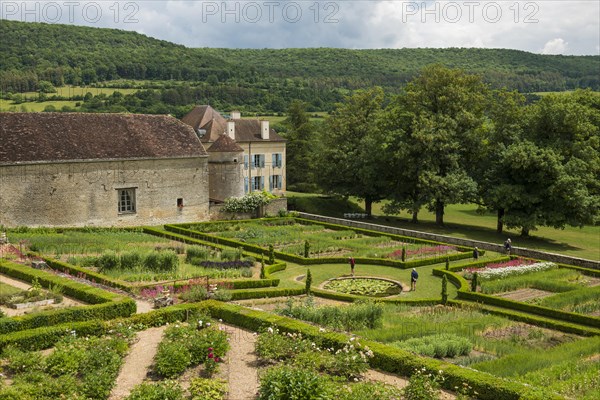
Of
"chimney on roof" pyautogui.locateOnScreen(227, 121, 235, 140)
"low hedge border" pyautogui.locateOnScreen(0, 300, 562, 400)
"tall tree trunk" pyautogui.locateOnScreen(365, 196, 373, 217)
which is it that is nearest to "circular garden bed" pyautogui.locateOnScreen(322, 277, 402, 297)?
"low hedge border" pyautogui.locateOnScreen(0, 300, 562, 400)

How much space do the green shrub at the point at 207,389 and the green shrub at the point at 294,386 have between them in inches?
38.0

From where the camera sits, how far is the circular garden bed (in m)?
27.7

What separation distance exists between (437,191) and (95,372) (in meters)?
33.6

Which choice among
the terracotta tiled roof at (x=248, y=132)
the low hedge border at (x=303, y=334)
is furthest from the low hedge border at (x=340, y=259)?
the terracotta tiled roof at (x=248, y=132)

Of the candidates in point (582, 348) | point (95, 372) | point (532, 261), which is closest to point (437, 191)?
point (532, 261)

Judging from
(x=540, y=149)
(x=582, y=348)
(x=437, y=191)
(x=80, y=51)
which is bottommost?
(x=582, y=348)

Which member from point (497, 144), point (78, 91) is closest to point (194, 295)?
point (497, 144)

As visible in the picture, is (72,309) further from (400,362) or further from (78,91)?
(78,91)

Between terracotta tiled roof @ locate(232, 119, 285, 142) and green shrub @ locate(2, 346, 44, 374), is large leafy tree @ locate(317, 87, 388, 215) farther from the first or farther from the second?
green shrub @ locate(2, 346, 44, 374)

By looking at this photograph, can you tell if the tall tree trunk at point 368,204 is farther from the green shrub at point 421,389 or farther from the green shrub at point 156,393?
the green shrub at point 156,393

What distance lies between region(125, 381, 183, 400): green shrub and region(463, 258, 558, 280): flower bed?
62.8 feet

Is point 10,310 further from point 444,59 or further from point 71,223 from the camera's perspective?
point 444,59

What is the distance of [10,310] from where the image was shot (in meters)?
21.0

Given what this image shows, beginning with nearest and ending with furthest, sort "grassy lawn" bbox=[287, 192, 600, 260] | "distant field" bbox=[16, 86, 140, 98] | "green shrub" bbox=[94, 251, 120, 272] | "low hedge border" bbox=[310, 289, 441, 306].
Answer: "low hedge border" bbox=[310, 289, 441, 306] < "green shrub" bbox=[94, 251, 120, 272] < "grassy lawn" bbox=[287, 192, 600, 260] < "distant field" bbox=[16, 86, 140, 98]
